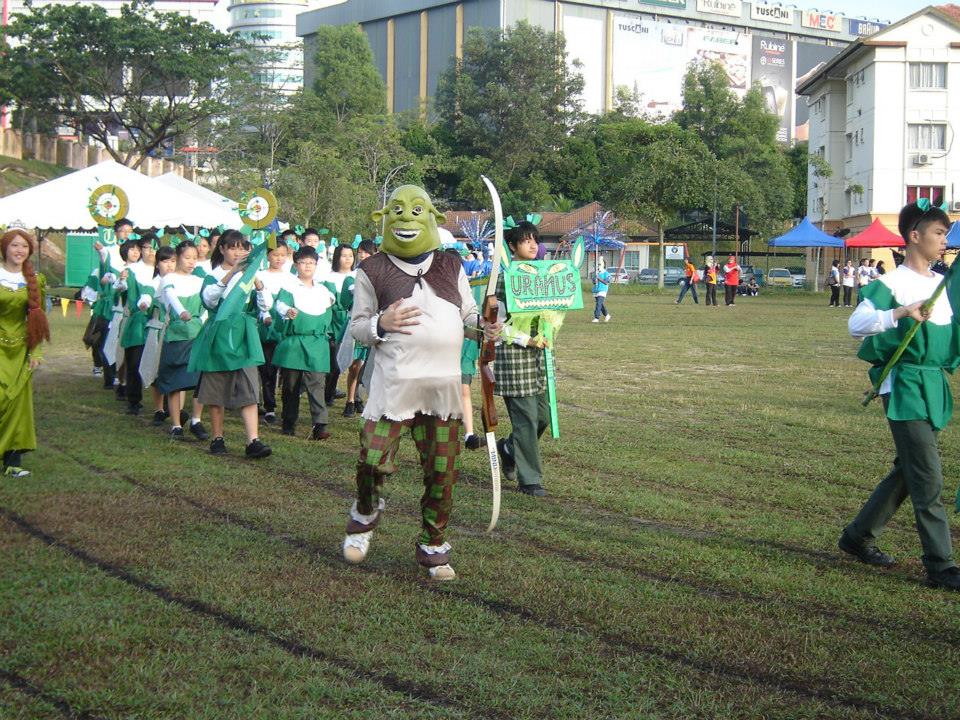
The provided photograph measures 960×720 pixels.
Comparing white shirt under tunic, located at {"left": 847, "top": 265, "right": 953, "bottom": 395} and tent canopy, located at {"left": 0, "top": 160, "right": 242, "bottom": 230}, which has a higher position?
tent canopy, located at {"left": 0, "top": 160, "right": 242, "bottom": 230}

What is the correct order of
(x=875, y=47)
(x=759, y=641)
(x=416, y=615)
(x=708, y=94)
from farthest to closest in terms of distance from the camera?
1. (x=708, y=94)
2. (x=875, y=47)
3. (x=416, y=615)
4. (x=759, y=641)

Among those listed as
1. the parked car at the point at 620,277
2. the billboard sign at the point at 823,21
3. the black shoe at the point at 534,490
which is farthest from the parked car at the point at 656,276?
the billboard sign at the point at 823,21

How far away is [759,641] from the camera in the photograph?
4672 millimetres

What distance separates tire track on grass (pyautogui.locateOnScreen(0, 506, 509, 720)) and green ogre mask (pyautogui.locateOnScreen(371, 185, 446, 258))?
195 cm

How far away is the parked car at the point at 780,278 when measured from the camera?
56122mm

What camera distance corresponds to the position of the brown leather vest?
566 centimetres

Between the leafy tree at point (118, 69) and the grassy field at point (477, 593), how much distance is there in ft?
120

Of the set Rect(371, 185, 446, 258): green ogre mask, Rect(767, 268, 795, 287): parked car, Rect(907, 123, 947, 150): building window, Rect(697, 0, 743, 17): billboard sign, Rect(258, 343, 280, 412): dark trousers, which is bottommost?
Rect(258, 343, 280, 412): dark trousers

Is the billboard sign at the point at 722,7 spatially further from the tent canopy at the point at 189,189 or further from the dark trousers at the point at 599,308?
the tent canopy at the point at 189,189

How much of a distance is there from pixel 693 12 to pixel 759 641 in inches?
4070

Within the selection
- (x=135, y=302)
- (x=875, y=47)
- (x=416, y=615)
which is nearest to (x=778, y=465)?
(x=416, y=615)

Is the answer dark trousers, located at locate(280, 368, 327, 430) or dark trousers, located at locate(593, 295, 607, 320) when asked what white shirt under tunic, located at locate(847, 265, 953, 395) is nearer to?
dark trousers, located at locate(280, 368, 327, 430)

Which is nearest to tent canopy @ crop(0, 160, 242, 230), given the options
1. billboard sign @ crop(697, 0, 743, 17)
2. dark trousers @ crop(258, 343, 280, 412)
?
dark trousers @ crop(258, 343, 280, 412)

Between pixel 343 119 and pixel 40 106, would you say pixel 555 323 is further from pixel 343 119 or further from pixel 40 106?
pixel 343 119
